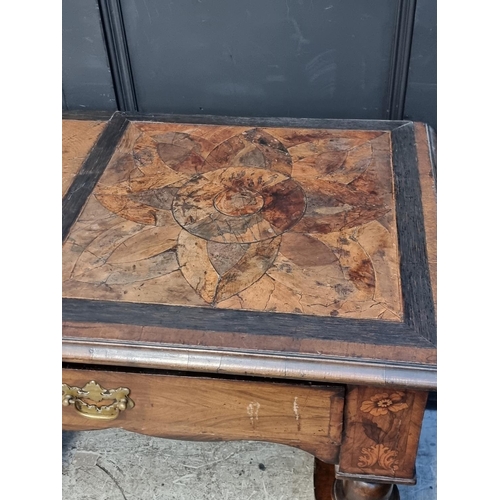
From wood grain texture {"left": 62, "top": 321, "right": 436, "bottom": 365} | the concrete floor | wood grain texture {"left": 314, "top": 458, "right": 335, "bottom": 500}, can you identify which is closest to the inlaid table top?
wood grain texture {"left": 62, "top": 321, "right": 436, "bottom": 365}

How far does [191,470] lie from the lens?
141 cm

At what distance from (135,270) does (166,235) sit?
0.09 m

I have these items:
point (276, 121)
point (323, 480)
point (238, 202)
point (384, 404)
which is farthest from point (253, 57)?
point (323, 480)

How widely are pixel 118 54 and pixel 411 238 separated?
0.80 meters

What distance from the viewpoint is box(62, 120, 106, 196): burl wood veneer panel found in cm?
114

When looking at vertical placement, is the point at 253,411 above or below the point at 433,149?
below

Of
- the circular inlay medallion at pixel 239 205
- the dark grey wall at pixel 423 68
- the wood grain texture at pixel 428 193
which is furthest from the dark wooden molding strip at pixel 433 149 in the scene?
the circular inlay medallion at pixel 239 205

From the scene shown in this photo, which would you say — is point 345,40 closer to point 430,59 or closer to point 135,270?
point 430,59

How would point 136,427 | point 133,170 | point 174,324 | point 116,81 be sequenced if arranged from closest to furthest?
point 174,324, point 136,427, point 133,170, point 116,81

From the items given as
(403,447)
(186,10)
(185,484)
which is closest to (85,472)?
(185,484)

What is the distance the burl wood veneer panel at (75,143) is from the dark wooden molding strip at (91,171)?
0.01 metres

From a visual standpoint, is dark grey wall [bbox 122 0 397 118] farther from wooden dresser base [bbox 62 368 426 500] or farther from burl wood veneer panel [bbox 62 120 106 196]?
wooden dresser base [bbox 62 368 426 500]

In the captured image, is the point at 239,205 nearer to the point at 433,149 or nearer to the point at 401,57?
the point at 433,149

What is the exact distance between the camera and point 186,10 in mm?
1269
